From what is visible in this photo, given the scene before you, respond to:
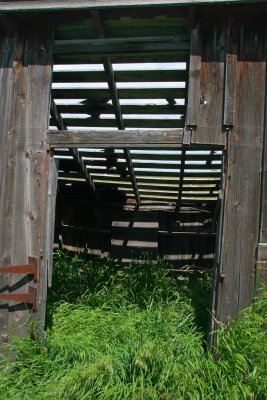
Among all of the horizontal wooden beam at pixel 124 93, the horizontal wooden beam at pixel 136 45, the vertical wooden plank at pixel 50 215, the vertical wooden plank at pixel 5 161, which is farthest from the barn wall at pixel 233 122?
the vertical wooden plank at pixel 5 161

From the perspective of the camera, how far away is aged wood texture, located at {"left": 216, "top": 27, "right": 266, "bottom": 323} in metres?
5.50

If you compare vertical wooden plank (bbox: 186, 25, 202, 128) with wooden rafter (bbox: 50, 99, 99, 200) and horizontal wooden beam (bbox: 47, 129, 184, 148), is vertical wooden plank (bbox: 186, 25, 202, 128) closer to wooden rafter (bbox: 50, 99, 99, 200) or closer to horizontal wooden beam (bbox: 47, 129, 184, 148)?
horizontal wooden beam (bbox: 47, 129, 184, 148)

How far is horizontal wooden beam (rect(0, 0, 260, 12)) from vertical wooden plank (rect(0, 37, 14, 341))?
535 mm

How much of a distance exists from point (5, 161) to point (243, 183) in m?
2.48

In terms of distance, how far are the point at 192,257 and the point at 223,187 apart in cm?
655

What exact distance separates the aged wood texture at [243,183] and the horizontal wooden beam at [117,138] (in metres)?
0.59

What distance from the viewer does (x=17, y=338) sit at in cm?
554

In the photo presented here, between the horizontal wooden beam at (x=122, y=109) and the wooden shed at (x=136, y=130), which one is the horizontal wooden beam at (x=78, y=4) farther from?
the horizontal wooden beam at (x=122, y=109)

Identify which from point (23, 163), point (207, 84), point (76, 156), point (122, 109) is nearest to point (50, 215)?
point (23, 163)

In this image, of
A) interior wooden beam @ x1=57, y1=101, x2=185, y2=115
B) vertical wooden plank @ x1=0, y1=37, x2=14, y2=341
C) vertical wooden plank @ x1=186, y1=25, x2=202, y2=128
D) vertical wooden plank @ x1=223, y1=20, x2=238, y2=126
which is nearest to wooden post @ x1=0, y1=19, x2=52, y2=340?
vertical wooden plank @ x1=0, y1=37, x2=14, y2=341

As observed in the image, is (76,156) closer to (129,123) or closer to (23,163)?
(129,123)

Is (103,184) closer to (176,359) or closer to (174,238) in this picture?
(174,238)

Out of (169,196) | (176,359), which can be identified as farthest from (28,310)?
(169,196)

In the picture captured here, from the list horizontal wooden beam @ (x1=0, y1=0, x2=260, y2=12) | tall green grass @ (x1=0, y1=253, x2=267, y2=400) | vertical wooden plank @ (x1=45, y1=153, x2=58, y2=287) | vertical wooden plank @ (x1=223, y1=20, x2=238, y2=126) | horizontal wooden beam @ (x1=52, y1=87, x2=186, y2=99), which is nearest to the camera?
tall green grass @ (x1=0, y1=253, x2=267, y2=400)
